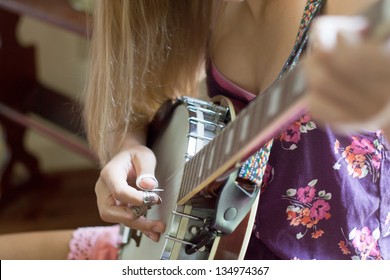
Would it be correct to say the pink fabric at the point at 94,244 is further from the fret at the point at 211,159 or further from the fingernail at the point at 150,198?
the fret at the point at 211,159

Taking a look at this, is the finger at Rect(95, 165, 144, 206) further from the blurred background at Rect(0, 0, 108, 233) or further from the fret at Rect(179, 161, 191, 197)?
the blurred background at Rect(0, 0, 108, 233)

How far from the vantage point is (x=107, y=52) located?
94 centimetres

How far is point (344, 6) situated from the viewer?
716mm

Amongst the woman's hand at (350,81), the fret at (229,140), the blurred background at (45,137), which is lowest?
the blurred background at (45,137)

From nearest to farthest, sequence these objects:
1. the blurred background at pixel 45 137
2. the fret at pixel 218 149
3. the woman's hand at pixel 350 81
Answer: the woman's hand at pixel 350 81, the fret at pixel 218 149, the blurred background at pixel 45 137

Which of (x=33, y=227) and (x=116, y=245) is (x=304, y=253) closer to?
(x=116, y=245)

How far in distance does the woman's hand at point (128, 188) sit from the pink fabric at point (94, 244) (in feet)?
0.43

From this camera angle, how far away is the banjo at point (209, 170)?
1.74 feet

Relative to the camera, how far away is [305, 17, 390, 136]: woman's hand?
1.33 feet

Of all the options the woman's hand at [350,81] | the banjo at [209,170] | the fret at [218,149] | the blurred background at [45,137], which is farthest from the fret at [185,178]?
the blurred background at [45,137]

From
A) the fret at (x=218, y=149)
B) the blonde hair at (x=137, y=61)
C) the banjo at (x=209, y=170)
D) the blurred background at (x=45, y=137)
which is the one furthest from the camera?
the blurred background at (x=45, y=137)

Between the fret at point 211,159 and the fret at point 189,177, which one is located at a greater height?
the fret at point 211,159

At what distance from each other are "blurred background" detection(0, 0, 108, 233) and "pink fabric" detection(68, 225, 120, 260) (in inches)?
20.6

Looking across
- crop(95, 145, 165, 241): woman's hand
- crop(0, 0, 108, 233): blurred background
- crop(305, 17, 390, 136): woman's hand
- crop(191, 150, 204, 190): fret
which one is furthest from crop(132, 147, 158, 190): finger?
crop(0, 0, 108, 233): blurred background
